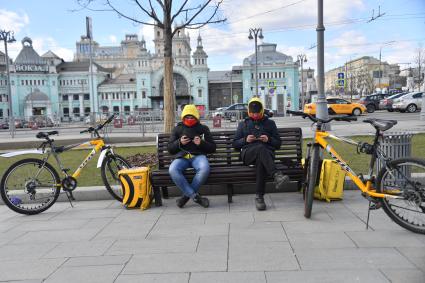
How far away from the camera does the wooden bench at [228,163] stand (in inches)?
232

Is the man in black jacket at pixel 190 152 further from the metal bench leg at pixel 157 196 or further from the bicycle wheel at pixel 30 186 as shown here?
the bicycle wheel at pixel 30 186

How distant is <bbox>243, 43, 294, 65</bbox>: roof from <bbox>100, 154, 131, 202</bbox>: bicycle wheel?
3507 inches

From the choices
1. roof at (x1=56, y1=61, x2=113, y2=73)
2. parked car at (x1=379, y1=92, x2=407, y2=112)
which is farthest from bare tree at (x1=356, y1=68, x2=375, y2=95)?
roof at (x1=56, y1=61, x2=113, y2=73)

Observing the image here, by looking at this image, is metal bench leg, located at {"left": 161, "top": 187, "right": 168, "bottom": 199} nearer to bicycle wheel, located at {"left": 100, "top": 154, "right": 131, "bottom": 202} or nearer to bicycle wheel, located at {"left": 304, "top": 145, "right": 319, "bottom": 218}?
bicycle wheel, located at {"left": 100, "top": 154, "right": 131, "bottom": 202}

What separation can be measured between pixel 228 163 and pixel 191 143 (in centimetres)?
77

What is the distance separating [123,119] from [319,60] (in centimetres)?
1046

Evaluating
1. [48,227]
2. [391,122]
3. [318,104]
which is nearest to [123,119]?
[318,104]

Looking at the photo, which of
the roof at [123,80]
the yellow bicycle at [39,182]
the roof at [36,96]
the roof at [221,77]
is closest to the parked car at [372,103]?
the yellow bicycle at [39,182]

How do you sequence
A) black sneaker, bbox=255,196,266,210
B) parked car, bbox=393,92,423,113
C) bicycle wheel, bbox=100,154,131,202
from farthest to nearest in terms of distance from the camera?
parked car, bbox=393,92,423,113, bicycle wheel, bbox=100,154,131,202, black sneaker, bbox=255,196,266,210

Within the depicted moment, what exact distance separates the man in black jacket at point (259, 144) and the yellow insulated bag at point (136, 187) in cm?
139

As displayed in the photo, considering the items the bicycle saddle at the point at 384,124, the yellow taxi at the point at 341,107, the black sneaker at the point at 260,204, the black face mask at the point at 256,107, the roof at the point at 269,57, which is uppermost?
the roof at the point at 269,57

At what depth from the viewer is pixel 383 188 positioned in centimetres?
461

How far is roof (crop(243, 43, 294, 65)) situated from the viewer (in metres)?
93.5

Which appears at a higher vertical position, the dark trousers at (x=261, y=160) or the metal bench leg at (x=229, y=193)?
the dark trousers at (x=261, y=160)
